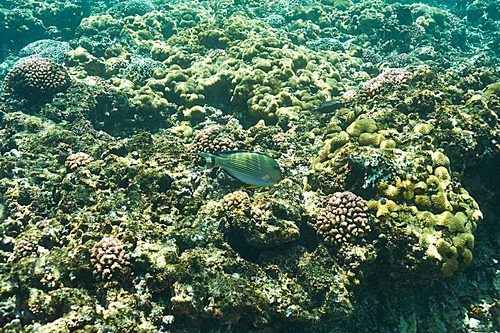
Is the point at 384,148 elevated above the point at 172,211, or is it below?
above

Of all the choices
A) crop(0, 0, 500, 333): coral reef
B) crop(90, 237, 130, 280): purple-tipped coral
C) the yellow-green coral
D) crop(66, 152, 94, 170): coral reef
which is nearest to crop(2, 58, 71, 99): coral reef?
crop(0, 0, 500, 333): coral reef

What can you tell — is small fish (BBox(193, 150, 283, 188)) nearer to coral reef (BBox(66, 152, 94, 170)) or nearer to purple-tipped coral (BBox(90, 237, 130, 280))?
purple-tipped coral (BBox(90, 237, 130, 280))

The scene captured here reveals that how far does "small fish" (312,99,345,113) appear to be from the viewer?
20.0ft

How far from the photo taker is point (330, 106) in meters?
6.18

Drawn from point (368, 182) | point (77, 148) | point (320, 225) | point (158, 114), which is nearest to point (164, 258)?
point (320, 225)

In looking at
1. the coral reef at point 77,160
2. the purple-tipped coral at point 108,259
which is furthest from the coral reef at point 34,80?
the purple-tipped coral at point 108,259

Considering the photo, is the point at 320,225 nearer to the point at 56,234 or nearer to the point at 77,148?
the point at 56,234

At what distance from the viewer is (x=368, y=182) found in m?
4.02

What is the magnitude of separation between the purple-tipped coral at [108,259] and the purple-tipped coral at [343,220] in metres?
2.60

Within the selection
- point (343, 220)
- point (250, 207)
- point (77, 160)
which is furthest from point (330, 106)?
point (77, 160)

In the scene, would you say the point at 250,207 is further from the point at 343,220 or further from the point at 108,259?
the point at 108,259

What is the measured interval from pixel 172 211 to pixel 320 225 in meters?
2.26

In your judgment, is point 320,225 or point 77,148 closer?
point 320,225

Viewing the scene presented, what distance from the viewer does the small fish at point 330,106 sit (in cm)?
611
